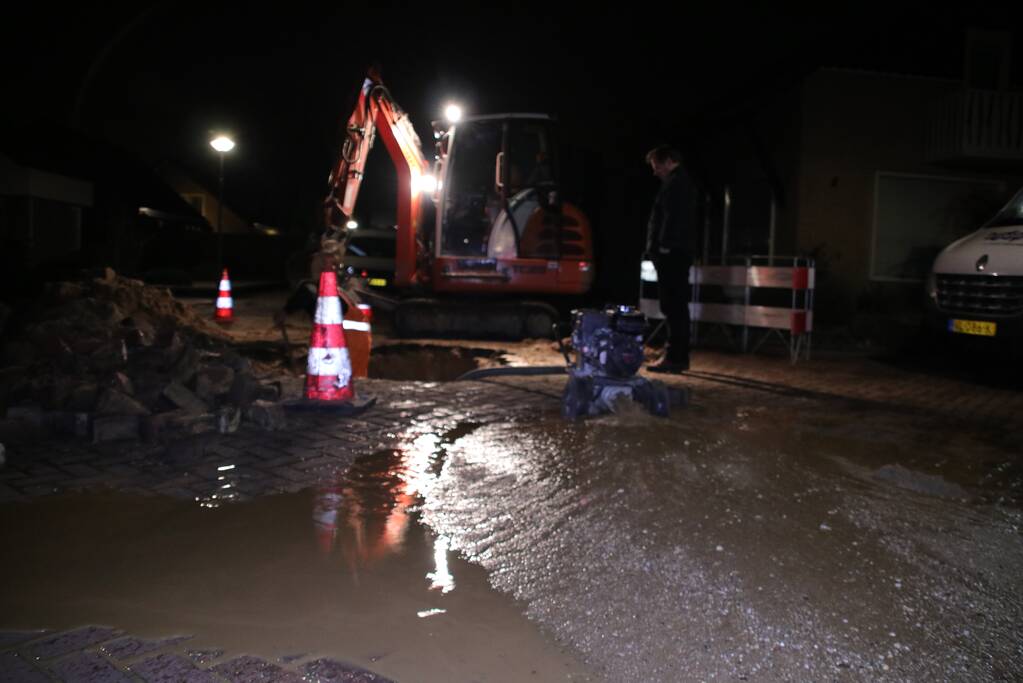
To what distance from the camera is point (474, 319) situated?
1219cm

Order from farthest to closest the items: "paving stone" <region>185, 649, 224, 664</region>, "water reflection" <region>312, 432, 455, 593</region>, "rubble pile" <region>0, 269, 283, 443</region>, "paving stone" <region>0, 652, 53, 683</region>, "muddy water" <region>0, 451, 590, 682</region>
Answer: "rubble pile" <region>0, 269, 283, 443</region>
"water reflection" <region>312, 432, 455, 593</region>
"muddy water" <region>0, 451, 590, 682</region>
"paving stone" <region>185, 649, 224, 664</region>
"paving stone" <region>0, 652, 53, 683</region>

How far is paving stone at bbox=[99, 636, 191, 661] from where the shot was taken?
281 cm

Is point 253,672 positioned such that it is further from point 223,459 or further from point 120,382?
point 120,382

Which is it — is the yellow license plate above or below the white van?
below

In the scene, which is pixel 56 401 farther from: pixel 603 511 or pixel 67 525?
pixel 603 511

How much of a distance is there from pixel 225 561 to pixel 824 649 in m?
2.31

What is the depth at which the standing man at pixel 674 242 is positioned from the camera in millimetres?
9008

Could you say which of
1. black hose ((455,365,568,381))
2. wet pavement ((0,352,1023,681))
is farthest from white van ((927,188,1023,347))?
black hose ((455,365,568,381))

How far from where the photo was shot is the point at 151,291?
34.1 ft

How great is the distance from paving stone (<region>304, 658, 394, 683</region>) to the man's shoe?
22.3ft

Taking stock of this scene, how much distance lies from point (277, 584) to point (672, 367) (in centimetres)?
636

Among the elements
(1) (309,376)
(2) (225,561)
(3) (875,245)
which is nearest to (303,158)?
(3) (875,245)

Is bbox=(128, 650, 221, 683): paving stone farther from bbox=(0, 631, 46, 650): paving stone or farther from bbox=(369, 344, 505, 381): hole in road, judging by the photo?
bbox=(369, 344, 505, 381): hole in road

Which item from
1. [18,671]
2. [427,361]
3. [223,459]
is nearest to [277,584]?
[18,671]
